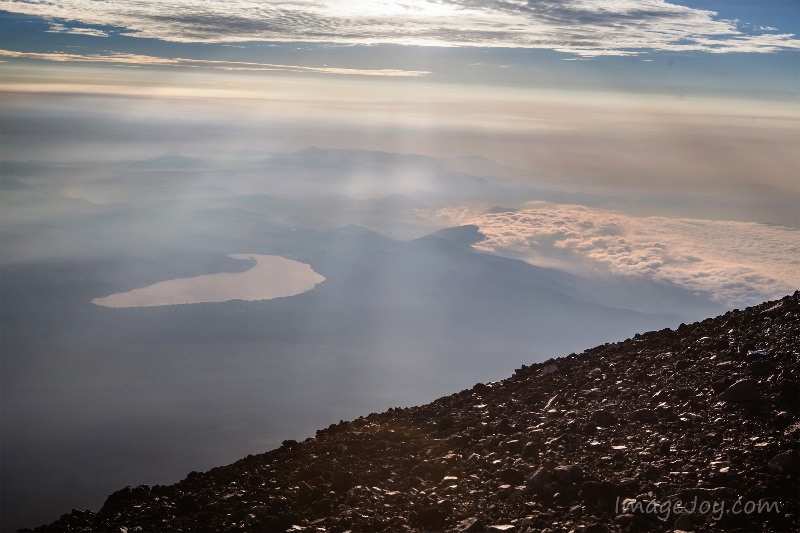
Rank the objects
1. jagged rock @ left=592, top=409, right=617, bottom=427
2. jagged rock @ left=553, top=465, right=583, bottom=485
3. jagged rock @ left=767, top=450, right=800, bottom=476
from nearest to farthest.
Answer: jagged rock @ left=767, top=450, right=800, bottom=476 < jagged rock @ left=553, top=465, right=583, bottom=485 < jagged rock @ left=592, top=409, right=617, bottom=427

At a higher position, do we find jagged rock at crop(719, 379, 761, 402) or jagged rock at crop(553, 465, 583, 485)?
jagged rock at crop(719, 379, 761, 402)

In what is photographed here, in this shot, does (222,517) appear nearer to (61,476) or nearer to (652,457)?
(652,457)

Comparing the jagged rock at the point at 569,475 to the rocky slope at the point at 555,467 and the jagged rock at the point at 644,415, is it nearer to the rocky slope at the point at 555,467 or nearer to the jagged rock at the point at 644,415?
the rocky slope at the point at 555,467

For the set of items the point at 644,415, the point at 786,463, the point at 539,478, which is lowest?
the point at 539,478

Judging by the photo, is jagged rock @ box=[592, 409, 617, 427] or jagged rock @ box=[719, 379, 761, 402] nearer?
jagged rock @ box=[719, 379, 761, 402]

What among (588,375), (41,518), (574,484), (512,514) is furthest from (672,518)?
(41,518)

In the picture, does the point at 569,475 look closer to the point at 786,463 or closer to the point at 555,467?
the point at 555,467

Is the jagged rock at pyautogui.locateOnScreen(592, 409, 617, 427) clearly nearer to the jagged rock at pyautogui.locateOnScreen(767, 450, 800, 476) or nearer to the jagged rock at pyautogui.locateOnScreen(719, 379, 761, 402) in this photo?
the jagged rock at pyautogui.locateOnScreen(719, 379, 761, 402)

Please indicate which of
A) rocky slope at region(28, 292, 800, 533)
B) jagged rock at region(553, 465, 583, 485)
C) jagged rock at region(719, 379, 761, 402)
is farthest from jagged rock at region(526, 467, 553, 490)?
jagged rock at region(719, 379, 761, 402)

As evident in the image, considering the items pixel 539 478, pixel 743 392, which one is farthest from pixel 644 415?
pixel 539 478
